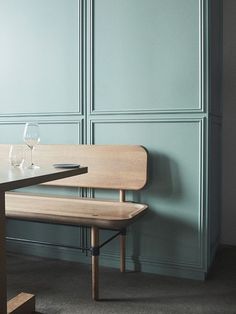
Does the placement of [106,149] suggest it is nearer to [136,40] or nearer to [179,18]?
[136,40]

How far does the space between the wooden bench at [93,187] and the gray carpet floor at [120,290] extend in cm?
14

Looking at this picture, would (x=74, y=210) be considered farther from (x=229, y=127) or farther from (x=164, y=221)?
(x=229, y=127)

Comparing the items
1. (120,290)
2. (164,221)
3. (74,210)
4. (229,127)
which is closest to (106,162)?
(74,210)

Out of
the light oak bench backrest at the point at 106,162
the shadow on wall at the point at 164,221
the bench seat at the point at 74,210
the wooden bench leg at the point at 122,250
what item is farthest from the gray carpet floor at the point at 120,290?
the light oak bench backrest at the point at 106,162

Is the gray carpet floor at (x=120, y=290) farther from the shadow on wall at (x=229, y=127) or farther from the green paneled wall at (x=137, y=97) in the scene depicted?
the shadow on wall at (x=229, y=127)

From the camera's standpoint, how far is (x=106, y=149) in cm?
270

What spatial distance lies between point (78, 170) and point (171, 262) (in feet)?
3.72

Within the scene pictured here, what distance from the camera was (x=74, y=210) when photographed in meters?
2.47

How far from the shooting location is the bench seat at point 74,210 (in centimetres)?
225

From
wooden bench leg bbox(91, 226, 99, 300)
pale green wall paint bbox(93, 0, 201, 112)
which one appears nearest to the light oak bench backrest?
pale green wall paint bbox(93, 0, 201, 112)

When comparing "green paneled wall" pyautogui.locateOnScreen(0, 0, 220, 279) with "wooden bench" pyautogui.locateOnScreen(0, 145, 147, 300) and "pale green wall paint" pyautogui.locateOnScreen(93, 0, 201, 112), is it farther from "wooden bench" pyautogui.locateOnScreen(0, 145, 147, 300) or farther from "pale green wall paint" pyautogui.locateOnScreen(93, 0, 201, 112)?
"wooden bench" pyautogui.locateOnScreen(0, 145, 147, 300)

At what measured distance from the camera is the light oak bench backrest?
2598mm

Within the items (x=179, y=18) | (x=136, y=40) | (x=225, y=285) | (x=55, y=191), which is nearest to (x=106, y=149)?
(x=55, y=191)

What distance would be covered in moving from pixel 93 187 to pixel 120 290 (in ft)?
2.50
